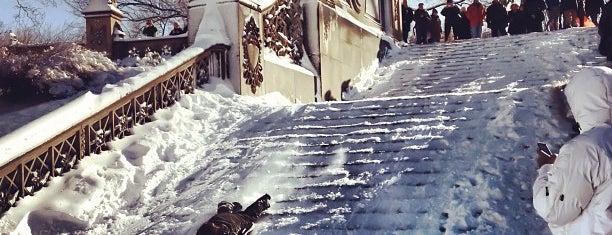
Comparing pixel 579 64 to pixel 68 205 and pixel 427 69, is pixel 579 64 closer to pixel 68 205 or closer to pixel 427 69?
pixel 427 69

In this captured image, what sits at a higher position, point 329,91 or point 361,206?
point 329,91

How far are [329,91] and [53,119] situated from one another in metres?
7.54

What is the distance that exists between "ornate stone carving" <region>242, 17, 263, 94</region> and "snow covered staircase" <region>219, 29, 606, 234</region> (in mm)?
1646

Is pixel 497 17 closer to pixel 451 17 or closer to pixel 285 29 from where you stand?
pixel 451 17

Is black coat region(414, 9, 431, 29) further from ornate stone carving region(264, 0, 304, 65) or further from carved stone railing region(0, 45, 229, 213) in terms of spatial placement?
carved stone railing region(0, 45, 229, 213)

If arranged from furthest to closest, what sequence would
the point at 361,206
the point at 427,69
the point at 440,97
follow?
the point at 427,69
the point at 440,97
the point at 361,206

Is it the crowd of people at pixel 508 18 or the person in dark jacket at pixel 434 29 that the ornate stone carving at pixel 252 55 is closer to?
the crowd of people at pixel 508 18

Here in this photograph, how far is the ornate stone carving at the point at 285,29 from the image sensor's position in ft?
36.7

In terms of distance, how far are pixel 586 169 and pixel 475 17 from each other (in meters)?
16.0

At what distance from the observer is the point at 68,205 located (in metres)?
5.98

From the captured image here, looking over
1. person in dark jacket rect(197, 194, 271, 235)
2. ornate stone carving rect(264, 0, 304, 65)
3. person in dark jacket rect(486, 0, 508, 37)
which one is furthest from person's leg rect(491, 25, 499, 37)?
person in dark jacket rect(197, 194, 271, 235)

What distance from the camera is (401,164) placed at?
6.43 metres

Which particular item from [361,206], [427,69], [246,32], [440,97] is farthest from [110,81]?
[427,69]

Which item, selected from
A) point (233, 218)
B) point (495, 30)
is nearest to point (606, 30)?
point (495, 30)
